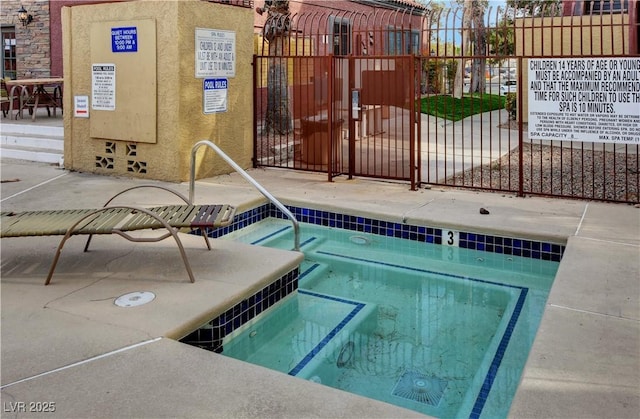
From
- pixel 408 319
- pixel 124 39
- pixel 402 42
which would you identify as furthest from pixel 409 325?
pixel 124 39

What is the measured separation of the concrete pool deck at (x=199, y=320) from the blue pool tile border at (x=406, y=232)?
8cm

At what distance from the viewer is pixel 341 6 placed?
17.5 meters

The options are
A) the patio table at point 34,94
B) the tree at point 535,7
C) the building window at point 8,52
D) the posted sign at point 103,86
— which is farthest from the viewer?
the building window at point 8,52

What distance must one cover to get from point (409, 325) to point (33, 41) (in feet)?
45.3

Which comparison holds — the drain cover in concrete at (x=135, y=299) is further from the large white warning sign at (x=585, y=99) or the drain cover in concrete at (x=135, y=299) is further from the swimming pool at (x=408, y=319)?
the large white warning sign at (x=585, y=99)

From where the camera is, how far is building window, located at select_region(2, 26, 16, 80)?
15156 millimetres

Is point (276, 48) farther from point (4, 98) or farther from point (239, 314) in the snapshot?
point (239, 314)

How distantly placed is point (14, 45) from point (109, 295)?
45.4ft

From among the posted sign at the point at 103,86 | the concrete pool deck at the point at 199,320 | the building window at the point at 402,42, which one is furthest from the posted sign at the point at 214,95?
the concrete pool deck at the point at 199,320

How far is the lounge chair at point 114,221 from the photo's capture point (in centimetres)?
376

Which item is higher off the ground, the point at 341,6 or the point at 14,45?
the point at 341,6

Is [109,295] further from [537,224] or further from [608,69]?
[608,69]

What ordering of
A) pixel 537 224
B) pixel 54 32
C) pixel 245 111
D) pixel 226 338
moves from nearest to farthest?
pixel 226 338, pixel 537 224, pixel 245 111, pixel 54 32

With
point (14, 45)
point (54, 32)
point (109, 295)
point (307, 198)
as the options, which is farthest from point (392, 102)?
point (14, 45)
